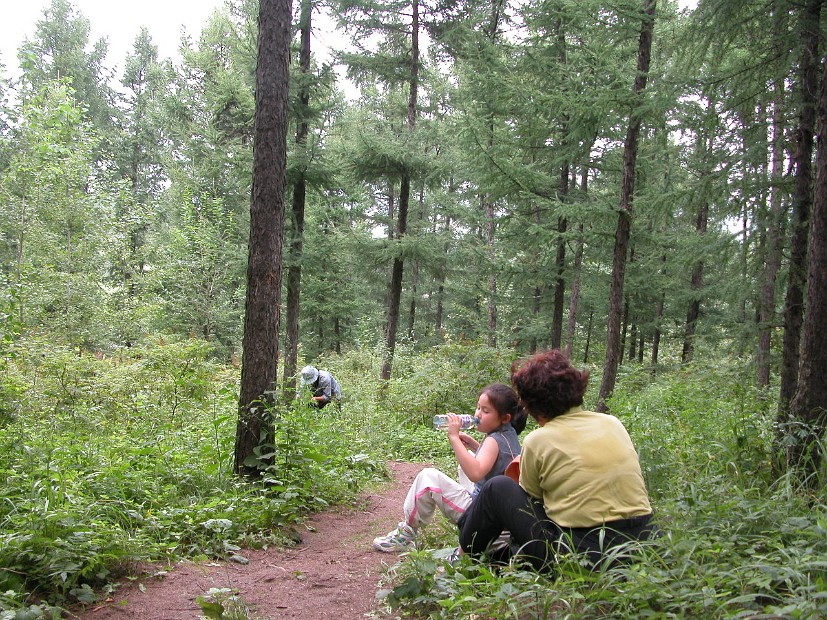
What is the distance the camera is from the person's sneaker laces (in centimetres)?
415

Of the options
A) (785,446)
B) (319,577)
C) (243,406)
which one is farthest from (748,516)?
(243,406)

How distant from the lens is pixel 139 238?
2858cm

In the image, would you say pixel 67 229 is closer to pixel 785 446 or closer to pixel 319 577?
pixel 319 577

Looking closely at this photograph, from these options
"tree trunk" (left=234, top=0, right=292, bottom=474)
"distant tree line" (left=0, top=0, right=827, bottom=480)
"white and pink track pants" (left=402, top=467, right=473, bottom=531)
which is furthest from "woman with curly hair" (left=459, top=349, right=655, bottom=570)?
"tree trunk" (left=234, top=0, right=292, bottom=474)

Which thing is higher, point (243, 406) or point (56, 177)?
point (56, 177)

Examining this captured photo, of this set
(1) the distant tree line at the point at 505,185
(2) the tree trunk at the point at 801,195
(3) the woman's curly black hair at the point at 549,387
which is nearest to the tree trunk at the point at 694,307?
(1) the distant tree line at the point at 505,185

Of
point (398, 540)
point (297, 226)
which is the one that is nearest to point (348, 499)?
point (398, 540)

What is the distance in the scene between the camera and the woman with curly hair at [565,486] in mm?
2678

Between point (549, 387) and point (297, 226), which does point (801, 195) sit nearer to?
point (549, 387)

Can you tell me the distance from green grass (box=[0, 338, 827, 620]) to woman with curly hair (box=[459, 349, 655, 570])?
15 cm

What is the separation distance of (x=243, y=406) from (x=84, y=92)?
100 feet

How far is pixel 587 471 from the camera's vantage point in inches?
106

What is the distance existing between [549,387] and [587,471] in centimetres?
49

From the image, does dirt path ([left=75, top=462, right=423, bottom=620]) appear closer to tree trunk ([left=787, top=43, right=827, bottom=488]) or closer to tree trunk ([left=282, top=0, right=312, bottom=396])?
tree trunk ([left=787, top=43, right=827, bottom=488])
